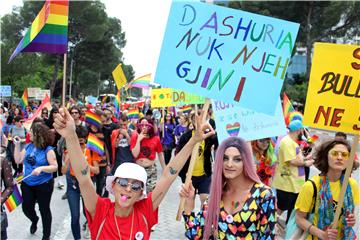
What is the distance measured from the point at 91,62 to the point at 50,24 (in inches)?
1629

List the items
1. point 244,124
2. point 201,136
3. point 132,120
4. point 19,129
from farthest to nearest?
point 132,120 < point 19,129 < point 244,124 < point 201,136

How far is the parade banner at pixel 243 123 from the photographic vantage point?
498cm

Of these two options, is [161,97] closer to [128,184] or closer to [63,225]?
[63,225]

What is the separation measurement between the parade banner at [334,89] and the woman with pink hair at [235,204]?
37.6 inches

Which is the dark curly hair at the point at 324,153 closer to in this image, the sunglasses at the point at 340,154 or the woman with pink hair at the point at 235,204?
the sunglasses at the point at 340,154

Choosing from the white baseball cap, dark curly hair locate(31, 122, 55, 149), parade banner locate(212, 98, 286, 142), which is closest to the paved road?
parade banner locate(212, 98, 286, 142)

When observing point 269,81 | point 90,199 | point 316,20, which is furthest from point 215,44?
point 316,20

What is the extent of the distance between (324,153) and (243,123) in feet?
5.11

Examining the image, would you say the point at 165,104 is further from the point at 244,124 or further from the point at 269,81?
the point at 269,81

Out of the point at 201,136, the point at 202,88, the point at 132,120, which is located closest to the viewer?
the point at 201,136

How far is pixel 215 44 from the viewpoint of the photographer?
13.0 ft

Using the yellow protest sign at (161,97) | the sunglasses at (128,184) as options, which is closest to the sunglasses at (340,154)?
the sunglasses at (128,184)

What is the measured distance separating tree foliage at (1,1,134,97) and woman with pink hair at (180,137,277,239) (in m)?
16.2

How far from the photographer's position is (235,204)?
276 centimetres
